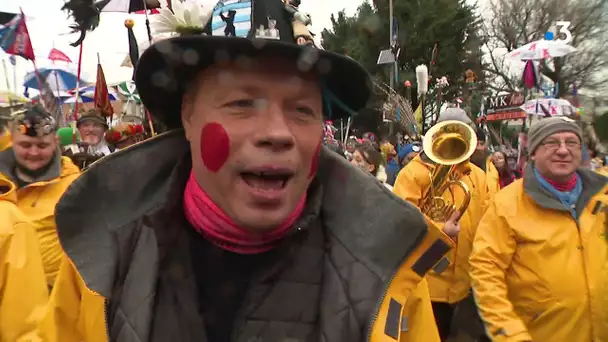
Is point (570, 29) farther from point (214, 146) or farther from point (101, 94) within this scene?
point (214, 146)

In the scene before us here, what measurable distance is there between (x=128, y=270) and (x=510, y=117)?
16275 millimetres

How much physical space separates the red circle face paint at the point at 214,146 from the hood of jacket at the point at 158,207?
305mm

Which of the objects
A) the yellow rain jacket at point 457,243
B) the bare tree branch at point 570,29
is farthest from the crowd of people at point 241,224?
the bare tree branch at point 570,29

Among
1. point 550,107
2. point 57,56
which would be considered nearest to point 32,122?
point 550,107

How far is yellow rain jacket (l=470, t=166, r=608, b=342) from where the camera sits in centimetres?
354

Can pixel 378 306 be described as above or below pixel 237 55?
below

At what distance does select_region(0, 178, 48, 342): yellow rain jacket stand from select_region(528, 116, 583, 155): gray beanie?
3.08m

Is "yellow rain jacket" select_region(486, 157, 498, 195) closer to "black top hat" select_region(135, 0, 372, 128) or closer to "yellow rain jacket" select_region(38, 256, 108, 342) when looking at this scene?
"black top hat" select_region(135, 0, 372, 128)

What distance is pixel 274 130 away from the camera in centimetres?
175

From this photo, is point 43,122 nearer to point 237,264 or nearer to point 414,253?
point 237,264

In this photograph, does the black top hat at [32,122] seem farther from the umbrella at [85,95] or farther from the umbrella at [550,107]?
the umbrella at [85,95]

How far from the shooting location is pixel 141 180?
2.07 meters

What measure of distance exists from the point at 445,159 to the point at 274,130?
128 inches

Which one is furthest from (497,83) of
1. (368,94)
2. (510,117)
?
(368,94)
